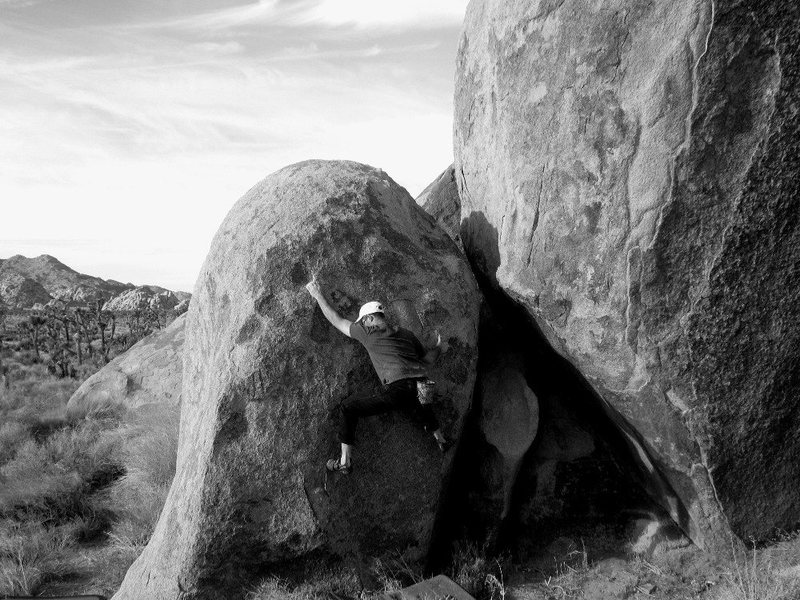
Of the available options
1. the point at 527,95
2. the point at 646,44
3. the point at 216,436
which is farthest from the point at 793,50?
the point at 216,436

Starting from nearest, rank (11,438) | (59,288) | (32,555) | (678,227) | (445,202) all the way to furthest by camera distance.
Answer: (678,227) → (32,555) → (445,202) → (11,438) → (59,288)

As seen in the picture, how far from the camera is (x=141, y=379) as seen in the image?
37.9 feet

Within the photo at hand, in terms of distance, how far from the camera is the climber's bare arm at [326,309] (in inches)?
189

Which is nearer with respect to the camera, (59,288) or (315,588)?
(315,588)

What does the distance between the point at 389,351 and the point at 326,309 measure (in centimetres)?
57

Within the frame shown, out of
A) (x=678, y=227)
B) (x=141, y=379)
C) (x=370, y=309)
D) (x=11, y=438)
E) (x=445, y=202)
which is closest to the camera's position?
(x=678, y=227)

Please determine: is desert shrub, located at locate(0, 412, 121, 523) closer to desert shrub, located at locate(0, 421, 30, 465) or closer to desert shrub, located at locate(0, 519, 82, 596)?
desert shrub, located at locate(0, 421, 30, 465)

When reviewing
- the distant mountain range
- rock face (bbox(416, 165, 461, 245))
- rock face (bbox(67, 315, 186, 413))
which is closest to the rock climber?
rock face (bbox(416, 165, 461, 245))

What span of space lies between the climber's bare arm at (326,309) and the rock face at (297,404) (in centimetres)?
9

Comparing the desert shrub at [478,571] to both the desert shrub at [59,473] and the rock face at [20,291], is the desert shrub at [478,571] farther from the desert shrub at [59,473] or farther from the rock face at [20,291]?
the rock face at [20,291]

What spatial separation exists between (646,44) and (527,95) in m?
0.95

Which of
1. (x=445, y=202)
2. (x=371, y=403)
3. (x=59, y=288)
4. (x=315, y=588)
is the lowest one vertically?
(x=315, y=588)

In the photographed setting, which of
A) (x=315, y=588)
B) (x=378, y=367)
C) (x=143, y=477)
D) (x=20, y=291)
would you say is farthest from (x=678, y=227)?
(x=20, y=291)

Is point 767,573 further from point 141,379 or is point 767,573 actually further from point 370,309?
point 141,379
